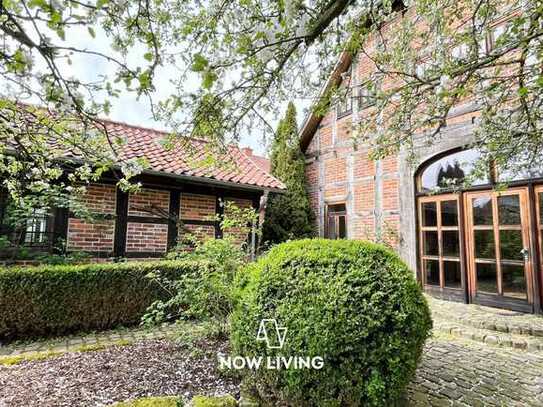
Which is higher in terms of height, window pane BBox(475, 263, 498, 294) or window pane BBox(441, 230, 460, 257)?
window pane BBox(441, 230, 460, 257)

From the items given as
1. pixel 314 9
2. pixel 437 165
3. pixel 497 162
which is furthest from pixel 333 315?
pixel 437 165

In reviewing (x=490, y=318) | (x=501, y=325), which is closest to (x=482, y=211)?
(x=490, y=318)

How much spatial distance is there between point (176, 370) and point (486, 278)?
211 inches

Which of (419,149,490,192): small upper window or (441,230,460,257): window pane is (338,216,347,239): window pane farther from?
(441,230,460,257): window pane

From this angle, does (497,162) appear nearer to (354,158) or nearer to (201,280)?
(201,280)

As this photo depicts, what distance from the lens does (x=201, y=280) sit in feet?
10.0

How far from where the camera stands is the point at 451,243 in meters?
5.82

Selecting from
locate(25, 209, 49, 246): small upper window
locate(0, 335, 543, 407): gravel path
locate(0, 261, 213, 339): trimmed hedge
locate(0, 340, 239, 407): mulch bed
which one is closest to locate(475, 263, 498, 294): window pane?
locate(0, 335, 543, 407): gravel path

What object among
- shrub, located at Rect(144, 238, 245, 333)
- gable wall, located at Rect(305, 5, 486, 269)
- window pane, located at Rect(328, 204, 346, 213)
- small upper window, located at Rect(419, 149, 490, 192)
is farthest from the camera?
window pane, located at Rect(328, 204, 346, 213)

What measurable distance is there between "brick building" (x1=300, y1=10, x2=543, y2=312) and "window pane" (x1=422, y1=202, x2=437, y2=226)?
0.06ft

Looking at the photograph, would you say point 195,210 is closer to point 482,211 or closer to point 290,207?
point 290,207

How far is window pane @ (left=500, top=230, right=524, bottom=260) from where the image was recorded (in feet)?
16.1

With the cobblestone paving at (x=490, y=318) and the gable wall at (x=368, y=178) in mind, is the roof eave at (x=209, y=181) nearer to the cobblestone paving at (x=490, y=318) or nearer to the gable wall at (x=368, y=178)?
the gable wall at (x=368, y=178)

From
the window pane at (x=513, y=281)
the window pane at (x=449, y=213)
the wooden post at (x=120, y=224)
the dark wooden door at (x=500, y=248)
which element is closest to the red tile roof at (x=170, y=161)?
the wooden post at (x=120, y=224)
